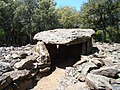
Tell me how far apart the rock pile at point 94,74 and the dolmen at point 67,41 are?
114 cm

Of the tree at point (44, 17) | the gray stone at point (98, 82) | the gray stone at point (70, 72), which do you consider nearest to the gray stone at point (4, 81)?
the gray stone at point (70, 72)

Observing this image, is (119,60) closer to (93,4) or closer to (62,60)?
(62,60)

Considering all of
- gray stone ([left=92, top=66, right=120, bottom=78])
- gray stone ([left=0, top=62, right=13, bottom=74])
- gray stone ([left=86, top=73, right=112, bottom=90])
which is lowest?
gray stone ([left=86, top=73, right=112, bottom=90])

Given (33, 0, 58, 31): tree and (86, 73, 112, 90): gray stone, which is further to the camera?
(33, 0, 58, 31): tree

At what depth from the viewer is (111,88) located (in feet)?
37.6

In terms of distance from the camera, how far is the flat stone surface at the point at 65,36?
16.8 meters

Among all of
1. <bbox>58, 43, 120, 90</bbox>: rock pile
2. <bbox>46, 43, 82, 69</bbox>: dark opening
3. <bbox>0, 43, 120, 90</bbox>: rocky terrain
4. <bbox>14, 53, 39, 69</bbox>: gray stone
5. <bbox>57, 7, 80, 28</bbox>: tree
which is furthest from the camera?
<bbox>57, 7, 80, 28</bbox>: tree

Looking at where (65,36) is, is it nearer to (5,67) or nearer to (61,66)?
(61,66)

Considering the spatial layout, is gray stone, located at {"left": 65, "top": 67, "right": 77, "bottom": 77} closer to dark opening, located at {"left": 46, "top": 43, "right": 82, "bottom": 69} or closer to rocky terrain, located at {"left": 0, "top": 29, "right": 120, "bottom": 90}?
rocky terrain, located at {"left": 0, "top": 29, "right": 120, "bottom": 90}

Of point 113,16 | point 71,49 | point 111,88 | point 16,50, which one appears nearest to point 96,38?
point 113,16

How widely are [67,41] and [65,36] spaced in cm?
69

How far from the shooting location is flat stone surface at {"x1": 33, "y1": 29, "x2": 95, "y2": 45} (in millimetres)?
16797

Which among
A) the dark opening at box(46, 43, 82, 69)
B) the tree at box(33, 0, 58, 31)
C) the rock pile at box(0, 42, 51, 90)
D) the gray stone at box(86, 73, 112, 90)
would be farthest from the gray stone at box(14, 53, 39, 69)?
the tree at box(33, 0, 58, 31)

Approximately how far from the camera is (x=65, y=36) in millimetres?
17188
